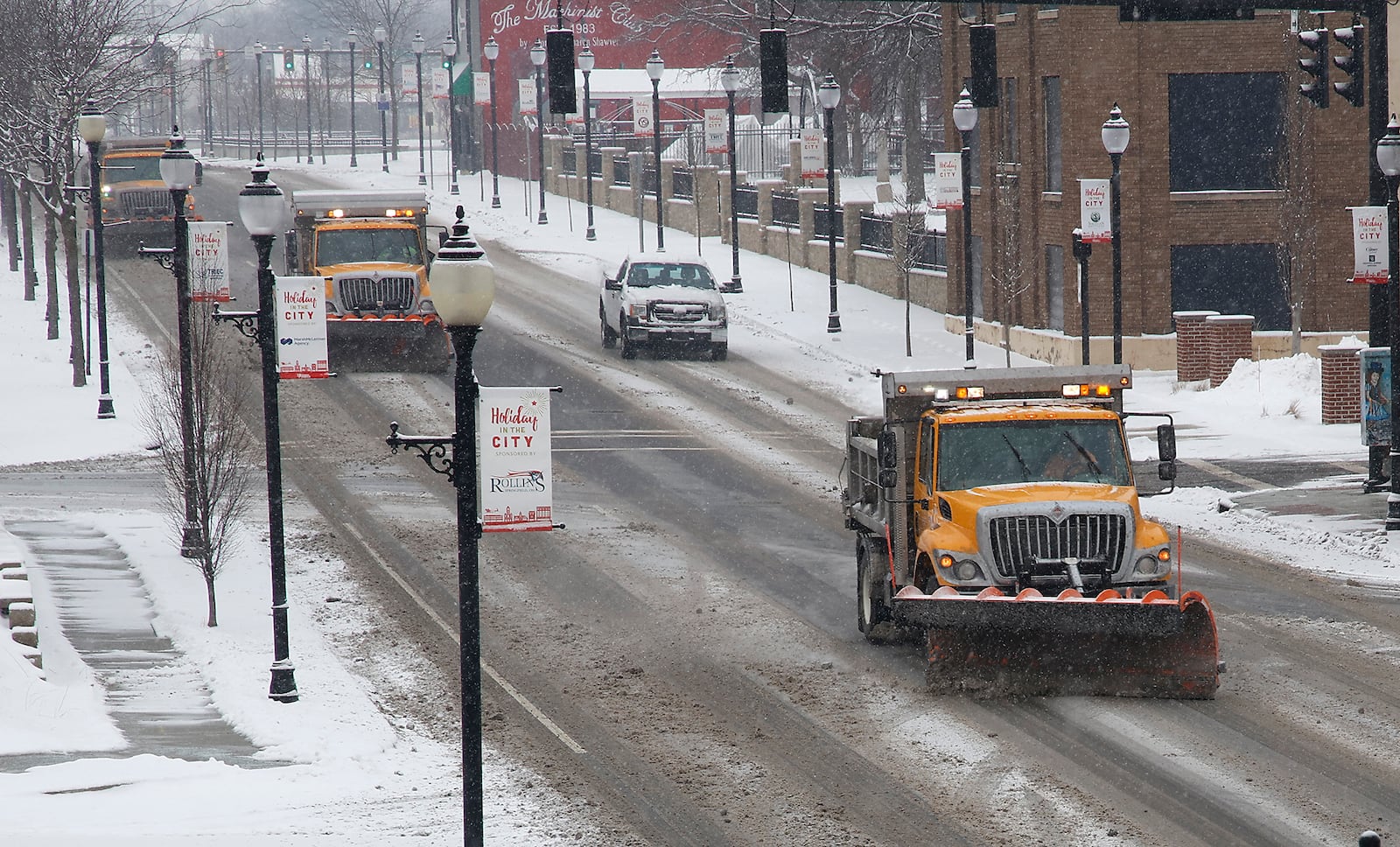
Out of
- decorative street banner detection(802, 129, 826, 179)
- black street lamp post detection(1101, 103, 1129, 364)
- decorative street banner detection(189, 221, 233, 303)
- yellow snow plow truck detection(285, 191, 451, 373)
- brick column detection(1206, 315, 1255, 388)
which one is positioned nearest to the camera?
decorative street banner detection(189, 221, 233, 303)

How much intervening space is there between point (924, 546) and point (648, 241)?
38.1 metres

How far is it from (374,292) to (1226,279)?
16487 millimetres

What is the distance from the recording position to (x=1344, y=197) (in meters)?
34.9

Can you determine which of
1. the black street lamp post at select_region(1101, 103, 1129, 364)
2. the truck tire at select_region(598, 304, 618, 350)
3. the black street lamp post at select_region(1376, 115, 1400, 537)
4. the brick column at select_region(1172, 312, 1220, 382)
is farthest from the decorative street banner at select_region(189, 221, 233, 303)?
the brick column at select_region(1172, 312, 1220, 382)

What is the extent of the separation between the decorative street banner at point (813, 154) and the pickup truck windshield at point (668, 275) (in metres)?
5.88

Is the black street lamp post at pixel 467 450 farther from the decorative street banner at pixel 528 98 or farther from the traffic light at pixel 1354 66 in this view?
the decorative street banner at pixel 528 98

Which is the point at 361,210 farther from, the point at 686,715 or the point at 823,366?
the point at 686,715

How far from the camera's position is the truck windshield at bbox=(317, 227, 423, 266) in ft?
105

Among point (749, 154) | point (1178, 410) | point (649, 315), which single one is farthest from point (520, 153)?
point (1178, 410)

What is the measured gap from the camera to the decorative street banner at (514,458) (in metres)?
10.6

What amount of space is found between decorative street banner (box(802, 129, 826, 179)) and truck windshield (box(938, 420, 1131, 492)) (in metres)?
25.2

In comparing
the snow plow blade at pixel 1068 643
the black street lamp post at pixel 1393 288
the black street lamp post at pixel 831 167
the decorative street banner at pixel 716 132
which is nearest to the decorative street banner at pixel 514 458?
the snow plow blade at pixel 1068 643

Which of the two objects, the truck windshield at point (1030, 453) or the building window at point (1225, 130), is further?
the building window at point (1225, 130)

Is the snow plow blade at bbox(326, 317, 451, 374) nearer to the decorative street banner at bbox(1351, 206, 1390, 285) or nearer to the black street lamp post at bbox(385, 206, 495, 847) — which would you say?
the decorative street banner at bbox(1351, 206, 1390, 285)
